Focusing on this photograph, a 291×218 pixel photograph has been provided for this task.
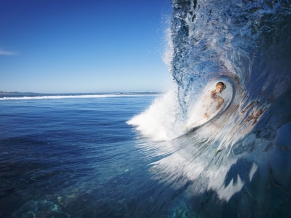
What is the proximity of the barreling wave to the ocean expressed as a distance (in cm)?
1

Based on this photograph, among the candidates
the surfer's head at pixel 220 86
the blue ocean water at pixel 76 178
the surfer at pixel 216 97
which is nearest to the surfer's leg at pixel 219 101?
the surfer at pixel 216 97

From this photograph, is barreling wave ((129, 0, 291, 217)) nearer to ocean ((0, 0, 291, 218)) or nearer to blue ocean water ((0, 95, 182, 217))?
ocean ((0, 0, 291, 218))

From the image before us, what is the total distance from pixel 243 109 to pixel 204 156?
128 centimetres

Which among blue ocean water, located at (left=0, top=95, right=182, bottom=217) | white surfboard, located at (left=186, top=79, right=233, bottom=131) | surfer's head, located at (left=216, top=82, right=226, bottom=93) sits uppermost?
surfer's head, located at (left=216, top=82, right=226, bottom=93)

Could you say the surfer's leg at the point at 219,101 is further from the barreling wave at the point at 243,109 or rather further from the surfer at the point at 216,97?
the barreling wave at the point at 243,109

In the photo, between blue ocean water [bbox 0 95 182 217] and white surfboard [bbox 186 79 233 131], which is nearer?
blue ocean water [bbox 0 95 182 217]

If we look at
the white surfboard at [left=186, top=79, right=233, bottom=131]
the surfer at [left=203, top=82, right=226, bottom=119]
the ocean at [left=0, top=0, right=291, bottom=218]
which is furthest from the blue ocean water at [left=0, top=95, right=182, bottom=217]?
the surfer at [left=203, top=82, right=226, bottom=119]

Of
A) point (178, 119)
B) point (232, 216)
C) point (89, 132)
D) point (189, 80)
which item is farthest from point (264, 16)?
point (89, 132)

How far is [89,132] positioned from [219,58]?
563cm

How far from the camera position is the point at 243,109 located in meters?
3.27

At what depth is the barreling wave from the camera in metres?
1.85

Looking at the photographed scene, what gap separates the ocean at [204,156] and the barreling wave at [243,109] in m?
0.01

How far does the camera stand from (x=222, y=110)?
4793 millimetres

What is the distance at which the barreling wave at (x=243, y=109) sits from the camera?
1849mm
